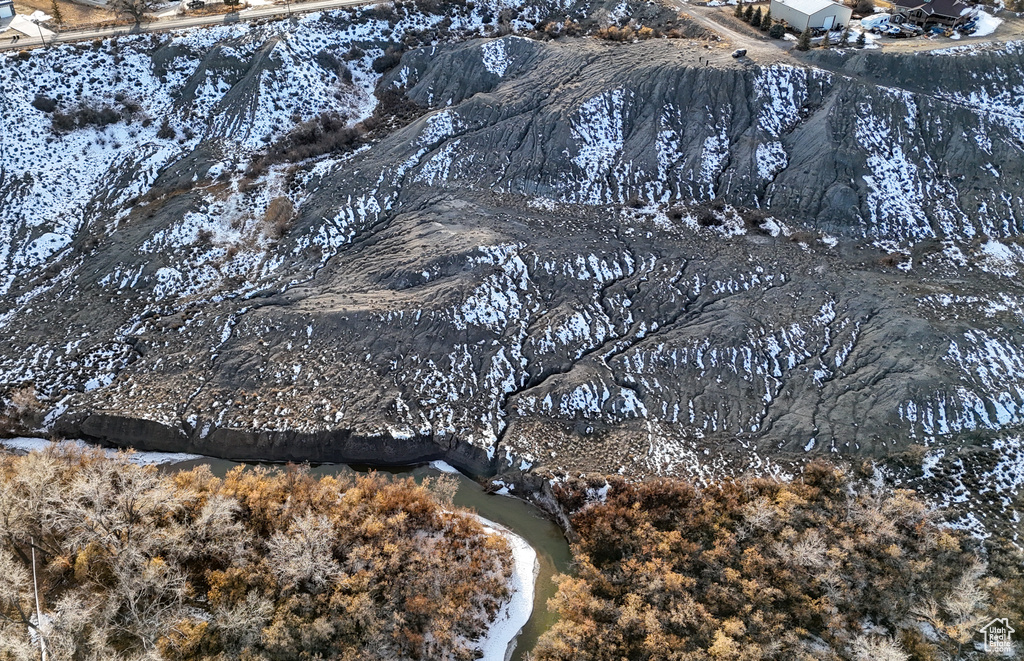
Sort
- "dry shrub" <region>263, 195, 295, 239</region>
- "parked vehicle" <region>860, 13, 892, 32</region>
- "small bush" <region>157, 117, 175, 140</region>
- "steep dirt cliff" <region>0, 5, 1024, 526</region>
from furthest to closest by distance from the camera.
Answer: "parked vehicle" <region>860, 13, 892, 32</region> < "small bush" <region>157, 117, 175, 140</region> < "dry shrub" <region>263, 195, 295, 239</region> < "steep dirt cliff" <region>0, 5, 1024, 526</region>

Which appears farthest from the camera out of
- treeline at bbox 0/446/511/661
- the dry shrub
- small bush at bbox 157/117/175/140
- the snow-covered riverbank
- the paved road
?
the paved road

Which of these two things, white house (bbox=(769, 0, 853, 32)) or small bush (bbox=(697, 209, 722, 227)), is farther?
white house (bbox=(769, 0, 853, 32))

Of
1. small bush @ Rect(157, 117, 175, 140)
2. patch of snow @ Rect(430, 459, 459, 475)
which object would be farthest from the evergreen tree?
small bush @ Rect(157, 117, 175, 140)

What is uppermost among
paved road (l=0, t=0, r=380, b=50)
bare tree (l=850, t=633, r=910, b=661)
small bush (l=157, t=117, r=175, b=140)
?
paved road (l=0, t=0, r=380, b=50)

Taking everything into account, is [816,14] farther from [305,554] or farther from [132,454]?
[132,454]

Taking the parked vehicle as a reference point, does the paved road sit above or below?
above

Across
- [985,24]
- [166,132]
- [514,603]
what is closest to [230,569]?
[514,603]

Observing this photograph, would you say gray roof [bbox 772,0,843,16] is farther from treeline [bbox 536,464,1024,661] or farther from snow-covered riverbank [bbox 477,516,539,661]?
snow-covered riverbank [bbox 477,516,539,661]
